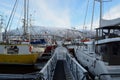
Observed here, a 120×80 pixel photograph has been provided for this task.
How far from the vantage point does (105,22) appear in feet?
50.1

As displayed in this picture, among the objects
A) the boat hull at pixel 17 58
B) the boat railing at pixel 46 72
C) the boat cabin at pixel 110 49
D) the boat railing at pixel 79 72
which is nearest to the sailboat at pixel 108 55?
the boat cabin at pixel 110 49

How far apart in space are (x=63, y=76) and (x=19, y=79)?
445cm

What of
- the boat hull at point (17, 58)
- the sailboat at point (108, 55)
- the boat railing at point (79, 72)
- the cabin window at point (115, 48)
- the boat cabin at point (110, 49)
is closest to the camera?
the boat railing at point (79, 72)

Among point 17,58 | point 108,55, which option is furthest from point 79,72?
point 17,58

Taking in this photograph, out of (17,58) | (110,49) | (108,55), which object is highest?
(110,49)

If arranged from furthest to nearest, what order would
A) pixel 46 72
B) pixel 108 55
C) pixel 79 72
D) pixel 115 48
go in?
pixel 115 48 < pixel 108 55 < pixel 46 72 < pixel 79 72

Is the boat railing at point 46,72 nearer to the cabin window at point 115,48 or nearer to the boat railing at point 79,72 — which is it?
the boat railing at point 79,72

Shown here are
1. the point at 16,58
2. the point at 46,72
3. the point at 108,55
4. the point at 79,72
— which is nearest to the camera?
the point at 79,72

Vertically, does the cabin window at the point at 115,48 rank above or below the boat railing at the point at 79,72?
above

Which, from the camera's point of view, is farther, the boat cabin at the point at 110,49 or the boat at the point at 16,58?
the boat at the point at 16,58

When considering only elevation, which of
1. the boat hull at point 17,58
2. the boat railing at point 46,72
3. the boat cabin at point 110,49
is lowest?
the boat hull at point 17,58

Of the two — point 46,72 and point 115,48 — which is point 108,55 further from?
point 46,72

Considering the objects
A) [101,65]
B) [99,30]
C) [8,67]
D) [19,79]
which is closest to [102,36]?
[99,30]

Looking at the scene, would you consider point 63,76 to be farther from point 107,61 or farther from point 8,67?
point 8,67
